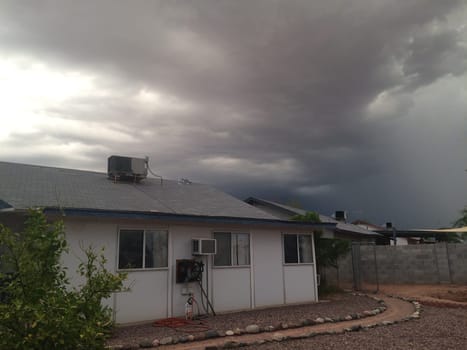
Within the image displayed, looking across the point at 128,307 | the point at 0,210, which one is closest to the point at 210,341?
the point at 128,307

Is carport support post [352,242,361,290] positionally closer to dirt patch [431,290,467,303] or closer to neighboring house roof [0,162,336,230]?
dirt patch [431,290,467,303]

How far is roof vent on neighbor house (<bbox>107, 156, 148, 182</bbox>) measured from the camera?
12.1 meters

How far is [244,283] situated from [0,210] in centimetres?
642

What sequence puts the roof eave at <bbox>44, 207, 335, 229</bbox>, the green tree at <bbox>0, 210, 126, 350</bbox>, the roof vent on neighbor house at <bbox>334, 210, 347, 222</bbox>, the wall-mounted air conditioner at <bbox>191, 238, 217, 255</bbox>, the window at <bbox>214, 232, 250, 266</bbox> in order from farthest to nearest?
the roof vent on neighbor house at <bbox>334, 210, 347, 222</bbox> → the window at <bbox>214, 232, 250, 266</bbox> → the wall-mounted air conditioner at <bbox>191, 238, 217, 255</bbox> → the roof eave at <bbox>44, 207, 335, 229</bbox> → the green tree at <bbox>0, 210, 126, 350</bbox>

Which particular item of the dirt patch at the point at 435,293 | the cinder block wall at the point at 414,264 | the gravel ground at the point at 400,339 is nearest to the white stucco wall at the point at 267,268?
the gravel ground at the point at 400,339

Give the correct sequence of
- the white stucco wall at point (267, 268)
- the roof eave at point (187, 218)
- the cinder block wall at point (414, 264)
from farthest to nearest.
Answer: the cinder block wall at point (414, 264)
the white stucco wall at point (267, 268)
the roof eave at point (187, 218)

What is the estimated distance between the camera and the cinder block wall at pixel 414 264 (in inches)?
597

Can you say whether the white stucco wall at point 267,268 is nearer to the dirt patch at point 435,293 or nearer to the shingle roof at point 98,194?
the shingle roof at point 98,194

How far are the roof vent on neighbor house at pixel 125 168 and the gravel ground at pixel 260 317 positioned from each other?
18.0 feet

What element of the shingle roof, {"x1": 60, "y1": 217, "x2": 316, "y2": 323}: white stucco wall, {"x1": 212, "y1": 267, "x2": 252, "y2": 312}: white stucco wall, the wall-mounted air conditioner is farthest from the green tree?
{"x1": 212, "y1": 267, "x2": 252, "y2": 312}: white stucco wall

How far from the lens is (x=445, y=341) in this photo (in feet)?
21.4

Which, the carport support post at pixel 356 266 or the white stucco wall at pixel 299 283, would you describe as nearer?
the white stucco wall at pixel 299 283

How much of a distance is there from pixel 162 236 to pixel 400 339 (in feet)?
18.7

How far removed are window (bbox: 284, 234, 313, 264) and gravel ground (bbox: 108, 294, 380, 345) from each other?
1404mm
